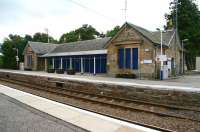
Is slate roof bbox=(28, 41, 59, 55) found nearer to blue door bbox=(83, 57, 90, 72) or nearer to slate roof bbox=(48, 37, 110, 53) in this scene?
slate roof bbox=(48, 37, 110, 53)

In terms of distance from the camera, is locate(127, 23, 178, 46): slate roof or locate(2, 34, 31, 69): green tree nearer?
locate(127, 23, 178, 46): slate roof

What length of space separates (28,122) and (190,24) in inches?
1901

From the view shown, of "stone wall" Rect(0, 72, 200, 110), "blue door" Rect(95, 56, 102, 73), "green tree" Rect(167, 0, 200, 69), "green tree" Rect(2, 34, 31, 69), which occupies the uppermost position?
"green tree" Rect(167, 0, 200, 69)

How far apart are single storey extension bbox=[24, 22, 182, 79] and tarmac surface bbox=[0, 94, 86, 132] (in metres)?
19.3

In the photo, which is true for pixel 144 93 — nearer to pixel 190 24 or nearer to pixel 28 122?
pixel 28 122

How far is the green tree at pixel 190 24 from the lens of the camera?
50.3 meters

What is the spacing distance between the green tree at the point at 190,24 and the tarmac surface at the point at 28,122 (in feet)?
148

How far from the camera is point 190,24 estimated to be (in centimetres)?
5109

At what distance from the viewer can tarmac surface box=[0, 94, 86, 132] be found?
24.7ft

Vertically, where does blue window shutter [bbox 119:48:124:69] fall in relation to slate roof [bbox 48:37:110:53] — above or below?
below

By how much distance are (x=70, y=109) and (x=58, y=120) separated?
4.92ft

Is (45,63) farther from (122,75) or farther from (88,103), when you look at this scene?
(88,103)

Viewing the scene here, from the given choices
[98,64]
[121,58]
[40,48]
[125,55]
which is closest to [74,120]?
[125,55]

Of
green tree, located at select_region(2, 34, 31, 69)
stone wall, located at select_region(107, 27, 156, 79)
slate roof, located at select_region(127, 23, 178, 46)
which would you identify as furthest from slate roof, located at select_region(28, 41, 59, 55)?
slate roof, located at select_region(127, 23, 178, 46)
